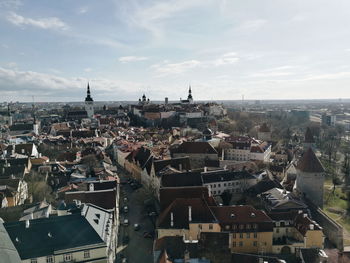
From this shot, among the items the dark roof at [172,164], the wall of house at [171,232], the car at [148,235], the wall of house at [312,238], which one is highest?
the dark roof at [172,164]

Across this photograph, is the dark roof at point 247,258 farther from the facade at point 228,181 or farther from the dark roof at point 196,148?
the dark roof at point 196,148

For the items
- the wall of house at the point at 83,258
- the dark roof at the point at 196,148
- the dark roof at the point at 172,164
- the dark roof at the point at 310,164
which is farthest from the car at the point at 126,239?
the dark roof at the point at 196,148

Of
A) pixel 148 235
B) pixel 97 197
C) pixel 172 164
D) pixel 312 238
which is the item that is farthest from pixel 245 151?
pixel 97 197

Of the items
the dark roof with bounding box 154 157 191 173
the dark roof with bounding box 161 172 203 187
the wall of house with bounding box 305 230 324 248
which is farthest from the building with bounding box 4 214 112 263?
the dark roof with bounding box 154 157 191 173

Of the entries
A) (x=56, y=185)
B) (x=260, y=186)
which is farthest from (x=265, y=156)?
(x=56, y=185)

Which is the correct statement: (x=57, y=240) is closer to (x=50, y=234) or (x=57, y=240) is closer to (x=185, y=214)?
(x=50, y=234)

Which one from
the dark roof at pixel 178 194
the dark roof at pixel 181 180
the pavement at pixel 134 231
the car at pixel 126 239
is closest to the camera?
the pavement at pixel 134 231
